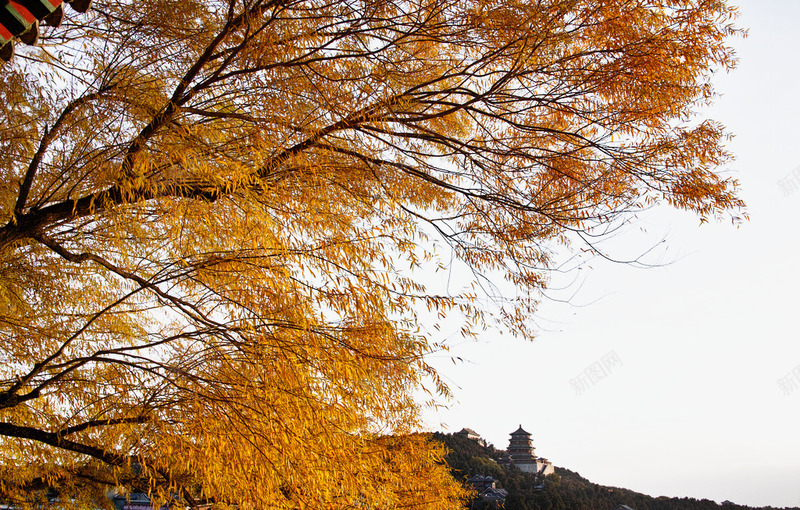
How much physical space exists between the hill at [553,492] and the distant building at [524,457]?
8.73ft

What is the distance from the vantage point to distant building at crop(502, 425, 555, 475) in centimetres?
2441

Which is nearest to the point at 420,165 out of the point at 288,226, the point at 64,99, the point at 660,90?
the point at 288,226

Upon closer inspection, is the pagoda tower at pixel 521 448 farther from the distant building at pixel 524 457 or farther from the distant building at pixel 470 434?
the distant building at pixel 470 434

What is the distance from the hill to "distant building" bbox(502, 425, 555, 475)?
2660 millimetres

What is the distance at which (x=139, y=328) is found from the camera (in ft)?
14.6

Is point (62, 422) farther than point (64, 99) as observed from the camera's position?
No

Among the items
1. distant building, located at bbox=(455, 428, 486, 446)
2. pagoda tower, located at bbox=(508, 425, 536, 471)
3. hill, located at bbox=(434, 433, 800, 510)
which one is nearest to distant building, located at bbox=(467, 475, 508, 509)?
hill, located at bbox=(434, 433, 800, 510)

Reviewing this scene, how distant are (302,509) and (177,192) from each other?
174cm

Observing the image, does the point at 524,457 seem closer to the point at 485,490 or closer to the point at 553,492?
the point at 485,490

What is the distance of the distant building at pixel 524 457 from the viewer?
2441cm

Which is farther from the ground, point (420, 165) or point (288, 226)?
point (420, 165)

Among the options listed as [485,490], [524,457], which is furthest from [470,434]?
[485,490]

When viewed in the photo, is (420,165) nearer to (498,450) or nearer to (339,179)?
(339,179)

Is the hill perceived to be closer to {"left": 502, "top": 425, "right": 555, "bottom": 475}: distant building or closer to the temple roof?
{"left": 502, "top": 425, "right": 555, "bottom": 475}: distant building
